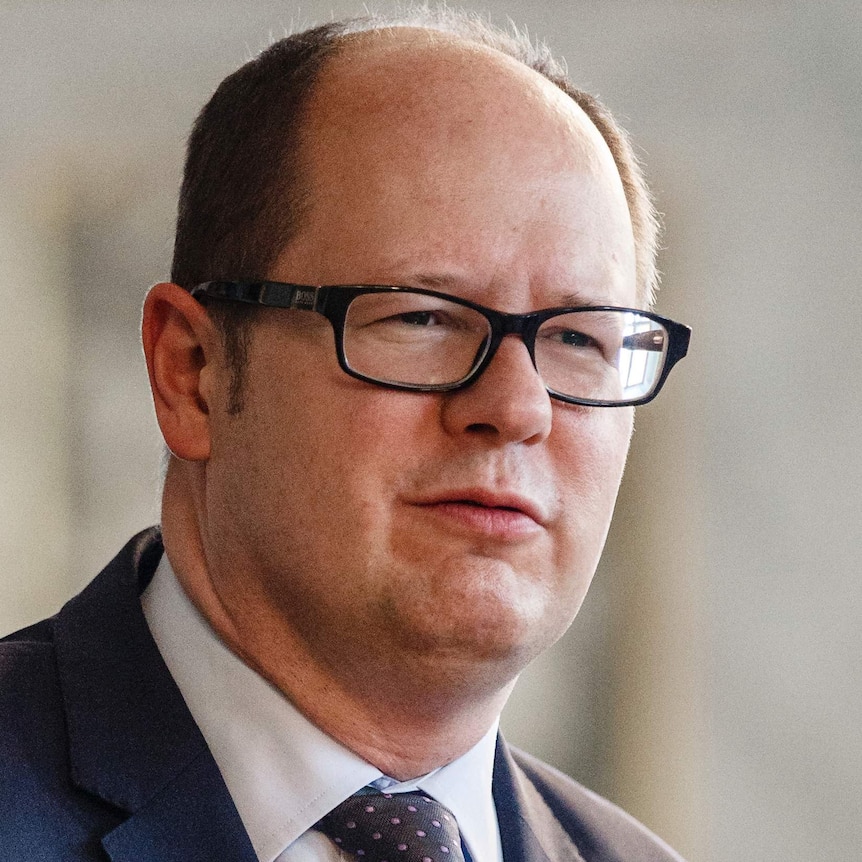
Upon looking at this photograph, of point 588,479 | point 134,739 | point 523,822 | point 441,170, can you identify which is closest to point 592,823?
point 523,822

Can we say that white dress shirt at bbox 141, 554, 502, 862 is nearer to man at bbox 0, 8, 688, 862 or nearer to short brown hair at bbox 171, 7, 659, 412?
man at bbox 0, 8, 688, 862

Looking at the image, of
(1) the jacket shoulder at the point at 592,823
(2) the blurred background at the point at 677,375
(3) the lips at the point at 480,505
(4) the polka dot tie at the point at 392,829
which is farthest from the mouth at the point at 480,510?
(2) the blurred background at the point at 677,375

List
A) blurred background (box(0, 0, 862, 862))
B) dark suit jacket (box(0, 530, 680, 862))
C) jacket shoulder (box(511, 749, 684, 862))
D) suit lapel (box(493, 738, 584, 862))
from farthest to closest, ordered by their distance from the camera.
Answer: blurred background (box(0, 0, 862, 862)), jacket shoulder (box(511, 749, 684, 862)), suit lapel (box(493, 738, 584, 862)), dark suit jacket (box(0, 530, 680, 862))

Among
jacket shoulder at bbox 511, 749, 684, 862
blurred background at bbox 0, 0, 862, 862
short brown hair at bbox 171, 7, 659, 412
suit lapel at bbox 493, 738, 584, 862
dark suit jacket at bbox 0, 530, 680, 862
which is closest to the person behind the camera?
dark suit jacket at bbox 0, 530, 680, 862

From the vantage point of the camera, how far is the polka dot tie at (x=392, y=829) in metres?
1.49

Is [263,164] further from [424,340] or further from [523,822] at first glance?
[523,822]

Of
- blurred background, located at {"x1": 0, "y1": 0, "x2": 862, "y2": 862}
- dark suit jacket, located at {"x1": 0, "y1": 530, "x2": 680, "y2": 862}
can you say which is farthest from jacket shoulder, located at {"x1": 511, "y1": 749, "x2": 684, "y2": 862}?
blurred background, located at {"x1": 0, "y1": 0, "x2": 862, "y2": 862}

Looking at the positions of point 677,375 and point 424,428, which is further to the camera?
point 677,375

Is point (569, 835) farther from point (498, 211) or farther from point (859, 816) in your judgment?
point (859, 816)

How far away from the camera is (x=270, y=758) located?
5.10 ft

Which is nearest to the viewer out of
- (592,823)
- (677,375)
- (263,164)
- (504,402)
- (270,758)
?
(504,402)

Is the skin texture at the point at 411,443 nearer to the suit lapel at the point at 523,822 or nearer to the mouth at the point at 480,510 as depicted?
the mouth at the point at 480,510

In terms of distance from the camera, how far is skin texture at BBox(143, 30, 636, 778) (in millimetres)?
1472

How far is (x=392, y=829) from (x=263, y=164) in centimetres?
85
